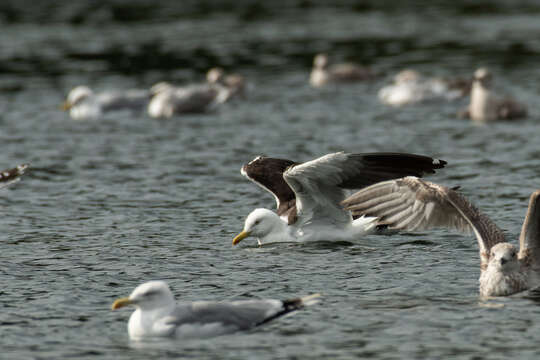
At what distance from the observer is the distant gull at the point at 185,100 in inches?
1216

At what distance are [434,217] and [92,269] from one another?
4771 millimetres

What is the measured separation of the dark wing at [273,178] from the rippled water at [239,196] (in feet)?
2.85

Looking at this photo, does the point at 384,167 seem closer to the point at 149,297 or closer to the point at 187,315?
the point at 187,315

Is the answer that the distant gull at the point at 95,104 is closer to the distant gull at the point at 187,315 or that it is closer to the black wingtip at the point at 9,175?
the black wingtip at the point at 9,175

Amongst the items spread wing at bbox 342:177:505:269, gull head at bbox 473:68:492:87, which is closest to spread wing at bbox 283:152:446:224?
spread wing at bbox 342:177:505:269

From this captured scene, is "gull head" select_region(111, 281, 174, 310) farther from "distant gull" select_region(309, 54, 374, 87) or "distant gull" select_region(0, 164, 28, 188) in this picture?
"distant gull" select_region(309, 54, 374, 87)

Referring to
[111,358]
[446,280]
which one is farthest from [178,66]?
[111,358]

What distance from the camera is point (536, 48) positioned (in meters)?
40.9

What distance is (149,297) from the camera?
1170cm

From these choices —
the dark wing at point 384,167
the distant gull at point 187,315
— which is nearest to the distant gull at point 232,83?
the dark wing at point 384,167

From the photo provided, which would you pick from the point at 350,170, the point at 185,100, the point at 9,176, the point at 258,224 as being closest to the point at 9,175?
the point at 9,176

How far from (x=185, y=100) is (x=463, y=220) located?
17.4 meters

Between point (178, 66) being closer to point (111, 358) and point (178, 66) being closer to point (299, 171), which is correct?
point (299, 171)

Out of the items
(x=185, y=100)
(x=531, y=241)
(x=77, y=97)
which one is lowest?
(x=531, y=241)
